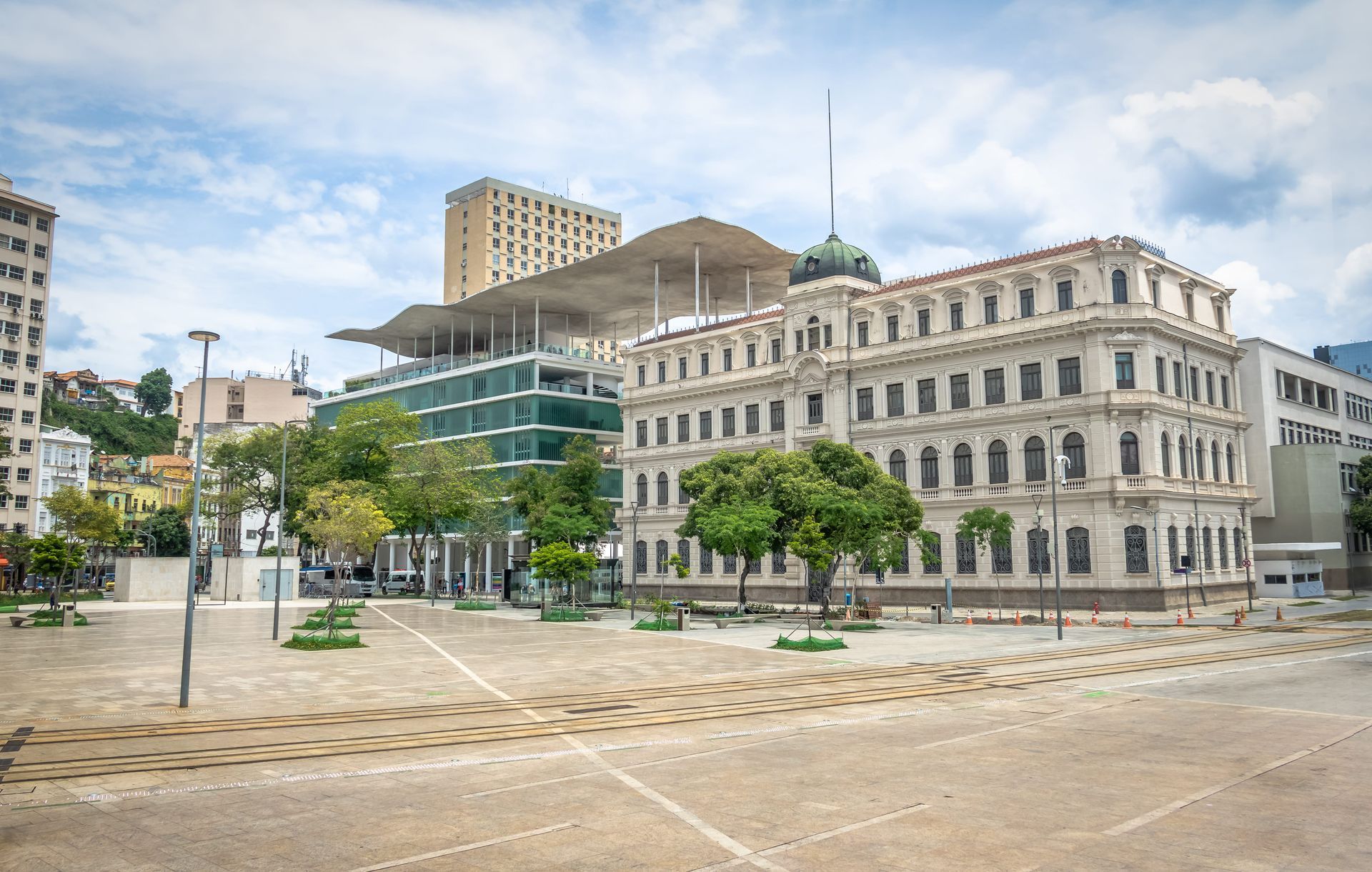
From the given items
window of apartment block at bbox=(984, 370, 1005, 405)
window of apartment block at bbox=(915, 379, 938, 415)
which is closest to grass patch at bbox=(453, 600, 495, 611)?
window of apartment block at bbox=(915, 379, 938, 415)

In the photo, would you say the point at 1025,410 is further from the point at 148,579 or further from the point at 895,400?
the point at 148,579

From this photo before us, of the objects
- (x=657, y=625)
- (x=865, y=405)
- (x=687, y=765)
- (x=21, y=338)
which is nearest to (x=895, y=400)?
(x=865, y=405)

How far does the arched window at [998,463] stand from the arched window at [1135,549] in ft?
25.0

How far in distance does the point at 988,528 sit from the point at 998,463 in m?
6.84

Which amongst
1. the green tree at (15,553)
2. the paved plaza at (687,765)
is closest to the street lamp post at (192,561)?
the paved plaza at (687,765)

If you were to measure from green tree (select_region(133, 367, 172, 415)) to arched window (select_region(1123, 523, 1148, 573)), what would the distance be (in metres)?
160

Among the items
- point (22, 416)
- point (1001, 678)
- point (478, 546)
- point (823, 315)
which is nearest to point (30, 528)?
point (22, 416)

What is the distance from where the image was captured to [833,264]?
6850 centimetres

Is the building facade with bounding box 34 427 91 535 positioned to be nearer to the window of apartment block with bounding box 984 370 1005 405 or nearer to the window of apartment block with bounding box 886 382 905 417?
the window of apartment block with bounding box 886 382 905 417

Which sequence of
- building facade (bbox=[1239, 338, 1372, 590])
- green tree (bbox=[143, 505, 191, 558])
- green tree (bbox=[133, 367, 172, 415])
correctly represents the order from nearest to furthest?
building facade (bbox=[1239, 338, 1372, 590]) → green tree (bbox=[143, 505, 191, 558]) → green tree (bbox=[133, 367, 172, 415])

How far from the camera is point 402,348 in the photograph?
107750mm

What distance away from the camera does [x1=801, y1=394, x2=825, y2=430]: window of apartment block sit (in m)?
68.0

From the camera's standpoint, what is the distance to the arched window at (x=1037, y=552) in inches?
2215

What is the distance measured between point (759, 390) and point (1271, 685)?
50941 millimetres
